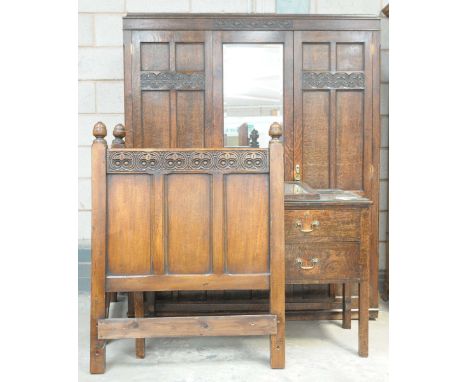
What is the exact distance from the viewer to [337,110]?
3.04 m

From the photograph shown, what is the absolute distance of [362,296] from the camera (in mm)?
2363

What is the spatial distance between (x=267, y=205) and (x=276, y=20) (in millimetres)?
1373

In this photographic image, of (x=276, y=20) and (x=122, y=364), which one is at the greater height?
(x=276, y=20)

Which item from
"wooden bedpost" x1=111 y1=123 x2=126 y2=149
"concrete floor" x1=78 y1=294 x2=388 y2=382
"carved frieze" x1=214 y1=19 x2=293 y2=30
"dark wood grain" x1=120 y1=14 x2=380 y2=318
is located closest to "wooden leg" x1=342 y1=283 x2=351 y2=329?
"concrete floor" x1=78 y1=294 x2=388 y2=382

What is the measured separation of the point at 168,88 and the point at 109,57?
90cm

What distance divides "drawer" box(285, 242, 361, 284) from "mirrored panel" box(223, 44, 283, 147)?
977 millimetres

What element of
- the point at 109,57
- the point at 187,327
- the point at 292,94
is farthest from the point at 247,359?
the point at 109,57

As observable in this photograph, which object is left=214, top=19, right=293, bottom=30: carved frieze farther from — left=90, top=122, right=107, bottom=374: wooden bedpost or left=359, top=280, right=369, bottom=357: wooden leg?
left=359, top=280, right=369, bottom=357: wooden leg

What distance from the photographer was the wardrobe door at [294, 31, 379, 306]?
3023 mm

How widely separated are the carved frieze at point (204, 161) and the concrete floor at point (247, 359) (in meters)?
0.87

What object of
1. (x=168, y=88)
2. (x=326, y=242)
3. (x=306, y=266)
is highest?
(x=168, y=88)

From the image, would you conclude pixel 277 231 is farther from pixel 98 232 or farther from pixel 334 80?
pixel 334 80
